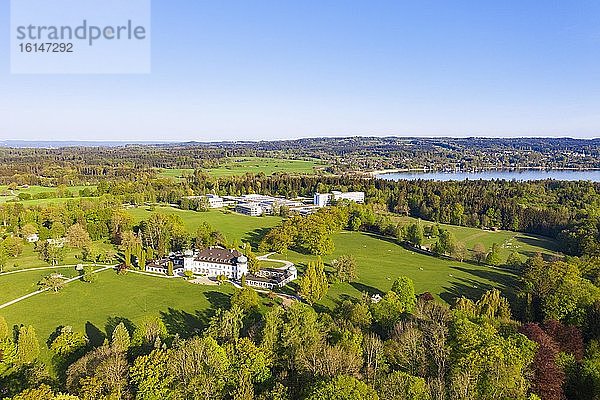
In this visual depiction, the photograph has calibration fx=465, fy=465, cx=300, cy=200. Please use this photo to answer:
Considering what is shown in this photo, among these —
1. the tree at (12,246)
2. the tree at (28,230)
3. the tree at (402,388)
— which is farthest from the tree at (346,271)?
the tree at (28,230)

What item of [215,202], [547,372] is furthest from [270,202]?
[547,372]

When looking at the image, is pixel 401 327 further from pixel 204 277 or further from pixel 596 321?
pixel 204 277

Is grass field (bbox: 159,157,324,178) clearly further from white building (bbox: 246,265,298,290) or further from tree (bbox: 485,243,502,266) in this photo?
tree (bbox: 485,243,502,266)

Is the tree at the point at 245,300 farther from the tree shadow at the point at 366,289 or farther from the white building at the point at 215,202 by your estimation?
the white building at the point at 215,202

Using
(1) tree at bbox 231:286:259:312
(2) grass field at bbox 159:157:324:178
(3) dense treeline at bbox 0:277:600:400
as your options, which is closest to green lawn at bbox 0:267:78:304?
(3) dense treeline at bbox 0:277:600:400

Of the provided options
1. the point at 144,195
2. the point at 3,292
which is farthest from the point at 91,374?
Result: the point at 144,195

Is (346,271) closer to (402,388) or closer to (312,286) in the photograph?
(312,286)
